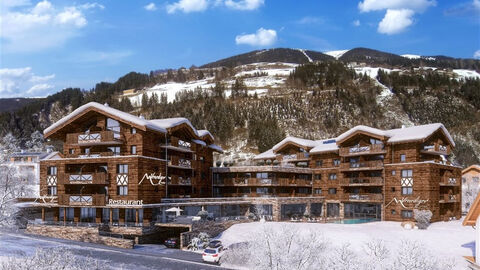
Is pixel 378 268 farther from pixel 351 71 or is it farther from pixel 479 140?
pixel 351 71

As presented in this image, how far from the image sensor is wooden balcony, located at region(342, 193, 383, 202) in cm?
6109

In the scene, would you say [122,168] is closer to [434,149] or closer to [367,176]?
[367,176]

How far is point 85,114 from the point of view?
5219 centimetres

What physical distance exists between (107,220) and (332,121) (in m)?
107

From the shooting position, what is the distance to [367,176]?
63.6 m

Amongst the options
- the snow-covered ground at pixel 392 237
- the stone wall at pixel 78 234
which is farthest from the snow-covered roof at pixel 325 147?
the stone wall at pixel 78 234

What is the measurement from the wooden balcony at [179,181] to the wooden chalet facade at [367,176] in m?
9.06

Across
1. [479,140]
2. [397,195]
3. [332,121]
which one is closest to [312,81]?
[332,121]

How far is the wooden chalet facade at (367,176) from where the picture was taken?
190ft

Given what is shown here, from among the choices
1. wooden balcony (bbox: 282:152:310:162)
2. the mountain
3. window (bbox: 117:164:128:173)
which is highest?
the mountain

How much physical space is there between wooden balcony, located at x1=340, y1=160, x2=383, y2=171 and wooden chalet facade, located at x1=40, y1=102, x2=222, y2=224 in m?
22.2

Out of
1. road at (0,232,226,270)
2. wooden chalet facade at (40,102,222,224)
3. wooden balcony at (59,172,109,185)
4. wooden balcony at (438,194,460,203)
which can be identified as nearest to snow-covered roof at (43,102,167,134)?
wooden chalet facade at (40,102,222,224)

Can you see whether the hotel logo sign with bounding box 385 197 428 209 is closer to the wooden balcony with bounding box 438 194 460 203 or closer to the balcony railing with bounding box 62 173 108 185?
the wooden balcony with bounding box 438 194 460 203

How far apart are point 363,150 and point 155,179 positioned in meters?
27.6
